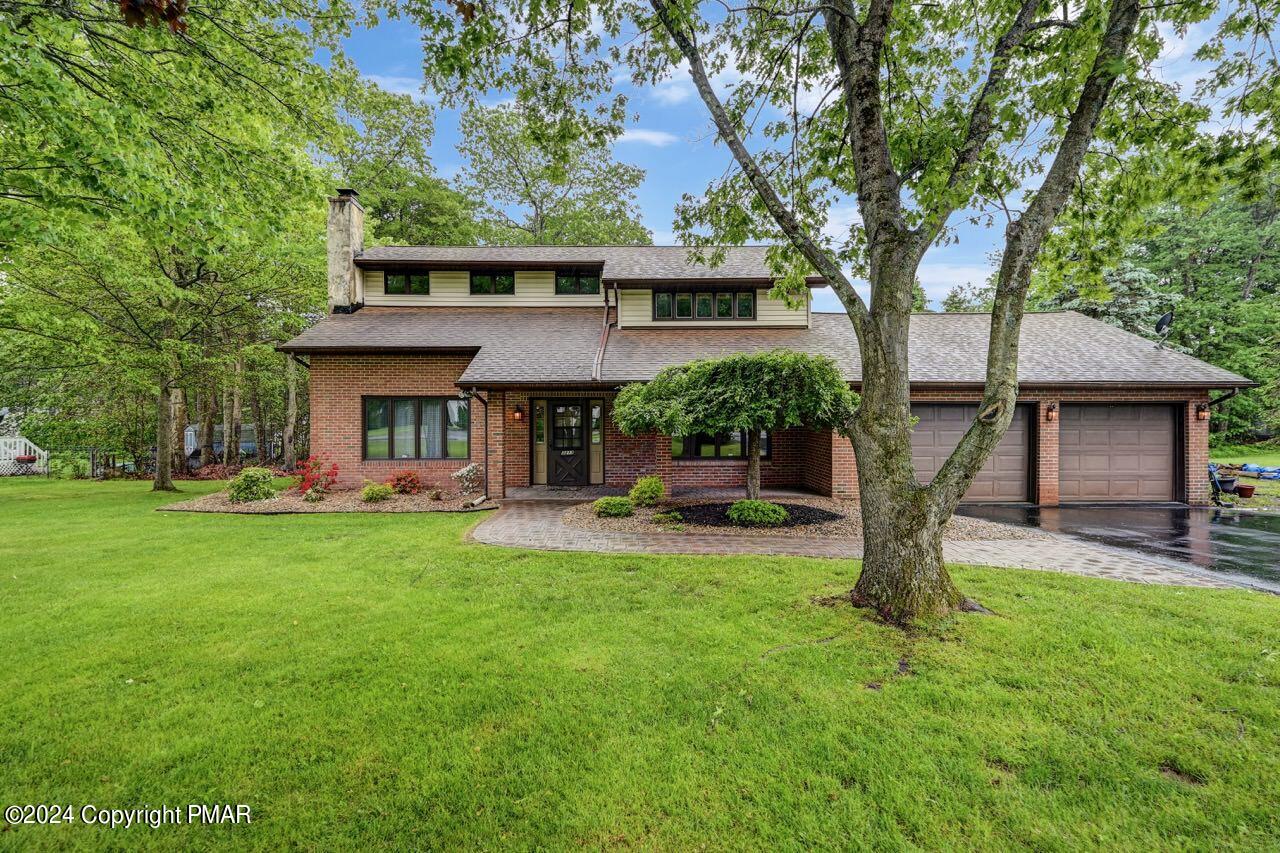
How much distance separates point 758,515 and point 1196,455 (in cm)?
1036

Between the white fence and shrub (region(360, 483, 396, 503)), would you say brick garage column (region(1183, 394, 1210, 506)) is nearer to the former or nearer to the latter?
shrub (region(360, 483, 396, 503))

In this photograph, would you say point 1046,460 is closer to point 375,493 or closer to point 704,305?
point 704,305

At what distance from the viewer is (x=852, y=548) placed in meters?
6.89

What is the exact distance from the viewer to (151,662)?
364 centimetres

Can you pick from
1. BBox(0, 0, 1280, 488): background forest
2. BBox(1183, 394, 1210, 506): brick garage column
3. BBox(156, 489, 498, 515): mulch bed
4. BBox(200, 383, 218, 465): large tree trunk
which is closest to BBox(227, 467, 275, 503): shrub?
BBox(156, 489, 498, 515): mulch bed

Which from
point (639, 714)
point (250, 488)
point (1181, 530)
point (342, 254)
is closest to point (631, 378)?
point (639, 714)

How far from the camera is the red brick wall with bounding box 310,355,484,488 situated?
1198 cm

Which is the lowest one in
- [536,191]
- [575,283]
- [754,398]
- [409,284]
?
[754,398]

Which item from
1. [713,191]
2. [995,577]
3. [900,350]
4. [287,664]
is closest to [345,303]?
[713,191]

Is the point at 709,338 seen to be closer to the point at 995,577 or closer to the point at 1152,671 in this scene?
the point at 995,577

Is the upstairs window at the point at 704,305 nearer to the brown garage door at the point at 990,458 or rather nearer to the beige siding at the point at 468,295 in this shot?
the beige siding at the point at 468,295

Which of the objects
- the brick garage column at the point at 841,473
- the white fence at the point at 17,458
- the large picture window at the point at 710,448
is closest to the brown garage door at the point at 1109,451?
the brick garage column at the point at 841,473

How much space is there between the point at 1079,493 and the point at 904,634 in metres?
10.4

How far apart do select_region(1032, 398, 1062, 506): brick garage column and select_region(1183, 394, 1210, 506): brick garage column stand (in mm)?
2702
